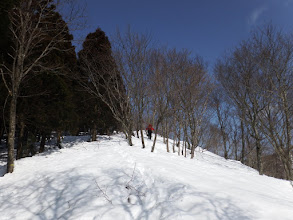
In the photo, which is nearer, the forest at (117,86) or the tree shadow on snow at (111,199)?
the tree shadow on snow at (111,199)

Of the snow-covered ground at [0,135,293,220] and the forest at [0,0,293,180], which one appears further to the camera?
the forest at [0,0,293,180]

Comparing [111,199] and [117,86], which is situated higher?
[117,86]

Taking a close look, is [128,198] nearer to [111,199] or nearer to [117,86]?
[111,199]

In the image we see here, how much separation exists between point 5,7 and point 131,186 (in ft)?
26.0

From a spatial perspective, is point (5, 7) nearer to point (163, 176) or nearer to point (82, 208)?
point (82, 208)

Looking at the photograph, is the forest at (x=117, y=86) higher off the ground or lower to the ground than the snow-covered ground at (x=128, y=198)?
higher

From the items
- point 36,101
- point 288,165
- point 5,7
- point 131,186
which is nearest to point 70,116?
point 36,101

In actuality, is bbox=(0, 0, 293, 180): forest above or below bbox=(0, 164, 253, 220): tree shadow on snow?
above

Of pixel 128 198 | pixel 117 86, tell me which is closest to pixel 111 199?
pixel 128 198

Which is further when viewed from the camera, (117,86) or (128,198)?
(117,86)

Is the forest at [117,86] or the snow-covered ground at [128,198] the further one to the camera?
the forest at [117,86]

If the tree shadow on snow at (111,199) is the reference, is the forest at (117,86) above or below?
above

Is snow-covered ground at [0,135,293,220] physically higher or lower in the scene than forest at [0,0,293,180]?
lower

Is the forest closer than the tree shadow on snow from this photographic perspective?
No
